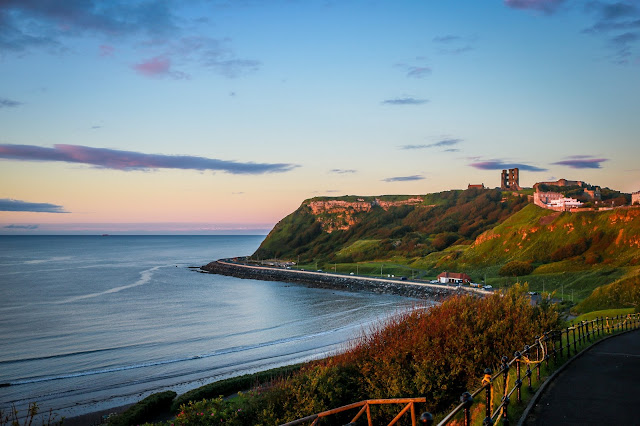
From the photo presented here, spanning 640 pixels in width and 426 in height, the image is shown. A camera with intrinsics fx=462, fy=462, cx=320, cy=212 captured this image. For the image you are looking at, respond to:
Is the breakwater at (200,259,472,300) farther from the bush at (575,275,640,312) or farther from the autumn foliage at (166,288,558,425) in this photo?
the autumn foliage at (166,288,558,425)

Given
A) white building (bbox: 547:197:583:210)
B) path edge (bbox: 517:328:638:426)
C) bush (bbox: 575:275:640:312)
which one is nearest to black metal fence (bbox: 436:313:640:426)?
path edge (bbox: 517:328:638:426)

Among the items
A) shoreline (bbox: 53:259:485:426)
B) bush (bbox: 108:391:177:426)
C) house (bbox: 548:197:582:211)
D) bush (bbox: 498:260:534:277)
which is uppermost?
house (bbox: 548:197:582:211)

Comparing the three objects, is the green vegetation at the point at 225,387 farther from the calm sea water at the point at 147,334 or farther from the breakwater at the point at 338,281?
the breakwater at the point at 338,281

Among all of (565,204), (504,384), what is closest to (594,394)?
(504,384)

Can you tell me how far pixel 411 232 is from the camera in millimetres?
195750

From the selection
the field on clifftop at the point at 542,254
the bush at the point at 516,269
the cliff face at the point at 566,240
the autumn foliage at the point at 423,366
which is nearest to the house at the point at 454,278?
the field on clifftop at the point at 542,254

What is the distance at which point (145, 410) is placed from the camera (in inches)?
1016

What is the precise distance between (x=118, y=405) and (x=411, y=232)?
571ft

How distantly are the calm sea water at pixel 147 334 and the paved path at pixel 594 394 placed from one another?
26.7 metres

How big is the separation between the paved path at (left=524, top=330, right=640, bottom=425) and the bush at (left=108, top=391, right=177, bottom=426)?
21011mm

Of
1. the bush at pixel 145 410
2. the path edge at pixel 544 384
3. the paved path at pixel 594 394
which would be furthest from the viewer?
the bush at pixel 145 410

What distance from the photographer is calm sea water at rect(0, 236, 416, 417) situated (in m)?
34.3

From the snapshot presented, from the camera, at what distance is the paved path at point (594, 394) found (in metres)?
10.3

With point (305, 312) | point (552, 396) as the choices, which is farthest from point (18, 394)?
point (305, 312)
